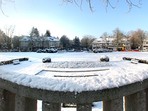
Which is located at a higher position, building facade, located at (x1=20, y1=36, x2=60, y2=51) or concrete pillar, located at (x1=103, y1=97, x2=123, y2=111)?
building facade, located at (x1=20, y1=36, x2=60, y2=51)

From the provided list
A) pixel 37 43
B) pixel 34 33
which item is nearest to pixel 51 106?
pixel 37 43

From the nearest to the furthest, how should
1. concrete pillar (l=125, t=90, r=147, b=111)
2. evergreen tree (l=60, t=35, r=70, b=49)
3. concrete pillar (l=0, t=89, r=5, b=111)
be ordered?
concrete pillar (l=125, t=90, r=147, b=111)
concrete pillar (l=0, t=89, r=5, b=111)
evergreen tree (l=60, t=35, r=70, b=49)

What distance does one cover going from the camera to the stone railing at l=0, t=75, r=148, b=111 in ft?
10.1

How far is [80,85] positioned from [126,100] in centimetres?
105

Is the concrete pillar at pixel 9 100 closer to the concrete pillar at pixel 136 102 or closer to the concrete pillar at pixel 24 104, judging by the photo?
the concrete pillar at pixel 24 104

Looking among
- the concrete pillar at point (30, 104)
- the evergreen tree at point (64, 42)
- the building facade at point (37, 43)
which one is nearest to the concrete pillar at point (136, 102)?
the concrete pillar at point (30, 104)

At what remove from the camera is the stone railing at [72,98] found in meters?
3.08

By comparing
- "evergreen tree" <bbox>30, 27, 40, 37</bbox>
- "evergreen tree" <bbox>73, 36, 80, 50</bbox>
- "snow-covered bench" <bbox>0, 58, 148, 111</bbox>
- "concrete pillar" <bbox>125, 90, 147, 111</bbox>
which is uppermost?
"evergreen tree" <bbox>30, 27, 40, 37</bbox>

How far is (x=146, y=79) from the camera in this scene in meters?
3.88

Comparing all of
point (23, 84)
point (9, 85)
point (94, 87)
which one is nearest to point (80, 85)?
point (94, 87)

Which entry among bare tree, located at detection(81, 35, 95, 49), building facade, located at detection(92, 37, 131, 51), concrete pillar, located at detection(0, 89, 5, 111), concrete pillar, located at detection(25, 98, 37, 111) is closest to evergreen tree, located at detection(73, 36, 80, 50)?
bare tree, located at detection(81, 35, 95, 49)

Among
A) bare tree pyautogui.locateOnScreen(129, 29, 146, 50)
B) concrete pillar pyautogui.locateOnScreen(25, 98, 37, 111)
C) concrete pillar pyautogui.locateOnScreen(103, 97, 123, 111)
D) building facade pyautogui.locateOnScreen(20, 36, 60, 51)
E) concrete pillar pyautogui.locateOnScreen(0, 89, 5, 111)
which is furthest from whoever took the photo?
bare tree pyautogui.locateOnScreen(129, 29, 146, 50)

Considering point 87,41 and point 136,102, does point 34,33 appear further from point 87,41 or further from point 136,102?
point 136,102

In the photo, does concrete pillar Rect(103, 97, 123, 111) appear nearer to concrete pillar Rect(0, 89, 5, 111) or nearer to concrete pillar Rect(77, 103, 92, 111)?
concrete pillar Rect(77, 103, 92, 111)
